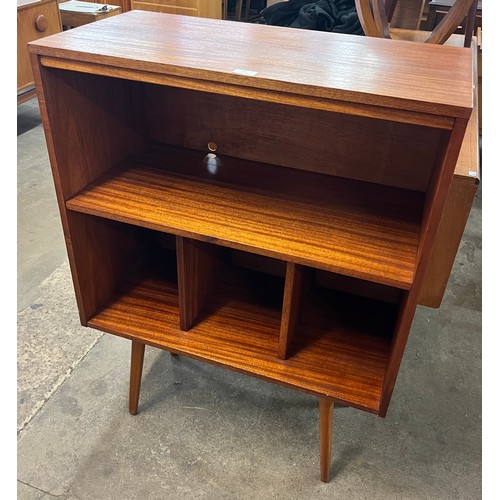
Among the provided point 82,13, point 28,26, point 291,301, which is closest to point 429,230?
point 291,301

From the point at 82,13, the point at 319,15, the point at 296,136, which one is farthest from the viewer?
the point at 82,13

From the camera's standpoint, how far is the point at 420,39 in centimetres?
207

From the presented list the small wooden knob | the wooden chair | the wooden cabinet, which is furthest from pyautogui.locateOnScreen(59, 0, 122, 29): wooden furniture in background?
the wooden chair

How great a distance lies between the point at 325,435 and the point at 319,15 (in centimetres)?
182

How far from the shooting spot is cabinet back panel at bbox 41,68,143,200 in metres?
0.84

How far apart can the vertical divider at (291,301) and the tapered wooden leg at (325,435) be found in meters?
0.14

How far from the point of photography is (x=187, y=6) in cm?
318

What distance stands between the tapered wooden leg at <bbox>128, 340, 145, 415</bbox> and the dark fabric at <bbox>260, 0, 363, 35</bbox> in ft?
5.21

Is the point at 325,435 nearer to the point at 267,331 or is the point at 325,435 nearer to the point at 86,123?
the point at 267,331

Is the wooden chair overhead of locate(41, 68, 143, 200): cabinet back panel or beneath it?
overhead

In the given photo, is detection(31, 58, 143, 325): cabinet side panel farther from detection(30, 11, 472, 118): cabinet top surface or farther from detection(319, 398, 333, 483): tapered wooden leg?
detection(319, 398, 333, 483): tapered wooden leg

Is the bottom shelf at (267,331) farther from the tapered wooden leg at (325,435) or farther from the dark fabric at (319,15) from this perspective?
the dark fabric at (319,15)

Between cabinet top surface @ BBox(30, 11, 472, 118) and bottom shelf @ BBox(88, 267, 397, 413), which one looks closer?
cabinet top surface @ BBox(30, 11, 472, 118)

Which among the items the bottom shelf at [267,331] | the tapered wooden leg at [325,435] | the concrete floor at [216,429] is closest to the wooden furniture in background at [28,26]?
the concrete floor at [216,429]
